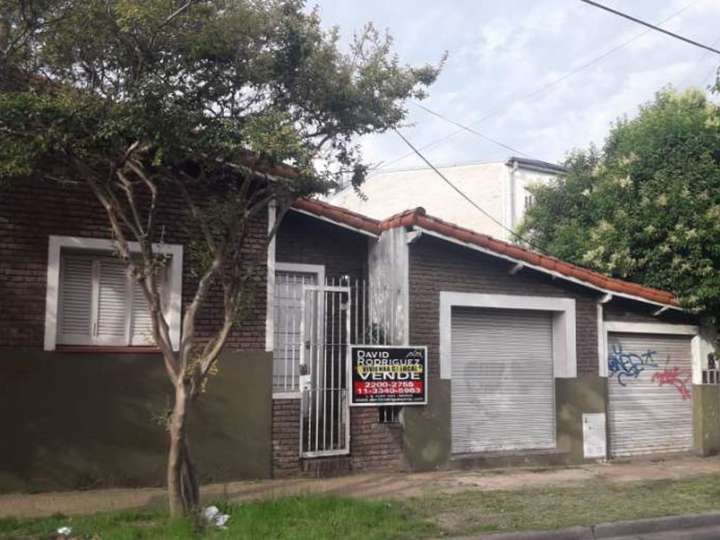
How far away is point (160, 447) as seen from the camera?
9.12m

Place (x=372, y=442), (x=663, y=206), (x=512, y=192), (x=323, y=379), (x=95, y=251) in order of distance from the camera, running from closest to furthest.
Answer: (x=95, y=251), (x=323, y=379), (x=372, y=442), (x=663, y=206), (x=512, y=192)

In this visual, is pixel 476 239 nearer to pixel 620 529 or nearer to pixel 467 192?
pixel 620 529

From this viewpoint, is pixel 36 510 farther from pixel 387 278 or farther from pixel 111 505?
pixel 387 278

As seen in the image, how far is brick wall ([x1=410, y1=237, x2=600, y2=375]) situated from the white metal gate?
118 centimetres

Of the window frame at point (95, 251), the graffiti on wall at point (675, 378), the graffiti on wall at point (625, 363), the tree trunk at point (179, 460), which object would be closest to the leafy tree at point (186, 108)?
the tree trunk at point (179, 460)

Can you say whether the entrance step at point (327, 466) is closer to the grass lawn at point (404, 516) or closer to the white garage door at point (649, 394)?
the grass lawn at point (404, 516)

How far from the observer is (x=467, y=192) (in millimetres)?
22781

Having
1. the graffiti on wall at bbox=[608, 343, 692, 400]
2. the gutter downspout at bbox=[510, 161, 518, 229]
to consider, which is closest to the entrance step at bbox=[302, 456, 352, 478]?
the graffiti on wall at bbox=[608, 343, 692, 400]

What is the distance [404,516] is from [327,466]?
98.6 inches

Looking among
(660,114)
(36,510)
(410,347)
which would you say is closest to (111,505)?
(36,510)

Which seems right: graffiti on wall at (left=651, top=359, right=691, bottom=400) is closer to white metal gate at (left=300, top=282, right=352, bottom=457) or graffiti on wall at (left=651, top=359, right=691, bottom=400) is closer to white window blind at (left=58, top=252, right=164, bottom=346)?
white metal gate at (left=300, top=282, right=352, bottom=457)

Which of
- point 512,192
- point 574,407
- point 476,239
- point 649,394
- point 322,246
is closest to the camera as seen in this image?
point 322,246

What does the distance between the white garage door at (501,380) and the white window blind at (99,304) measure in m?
4.74

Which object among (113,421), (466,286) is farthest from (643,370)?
(113,421)
